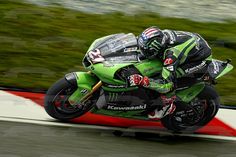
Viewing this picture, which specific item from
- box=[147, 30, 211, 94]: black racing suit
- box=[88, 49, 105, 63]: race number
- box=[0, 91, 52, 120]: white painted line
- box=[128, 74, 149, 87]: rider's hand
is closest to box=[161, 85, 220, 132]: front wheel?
box=[147, 30, 211, 94]: black racing suit

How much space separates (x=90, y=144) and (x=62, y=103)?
78cm

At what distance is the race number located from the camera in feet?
24.3

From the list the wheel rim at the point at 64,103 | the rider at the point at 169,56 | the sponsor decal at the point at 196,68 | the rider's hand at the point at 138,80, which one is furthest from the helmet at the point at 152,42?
the wheel rim at the point at 64,103

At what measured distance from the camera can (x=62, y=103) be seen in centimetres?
779

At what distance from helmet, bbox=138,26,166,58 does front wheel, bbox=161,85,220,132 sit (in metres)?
0.91

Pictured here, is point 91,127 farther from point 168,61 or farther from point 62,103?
point 168,61

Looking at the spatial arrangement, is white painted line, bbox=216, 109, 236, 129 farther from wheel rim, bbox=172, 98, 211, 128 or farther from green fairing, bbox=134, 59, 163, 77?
green fairing, bbox=134, 59, 163, 77

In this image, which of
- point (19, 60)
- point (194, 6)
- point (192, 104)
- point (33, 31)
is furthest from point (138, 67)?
point (194, 6)

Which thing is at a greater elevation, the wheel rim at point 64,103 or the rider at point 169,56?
the rider at point 169,56

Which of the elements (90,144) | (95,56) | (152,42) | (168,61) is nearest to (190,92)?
(168,61)

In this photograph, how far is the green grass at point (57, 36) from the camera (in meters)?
9.71

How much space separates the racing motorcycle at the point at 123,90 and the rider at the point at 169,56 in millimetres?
101

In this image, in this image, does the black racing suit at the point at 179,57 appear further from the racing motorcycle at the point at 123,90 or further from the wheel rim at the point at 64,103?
the wheel rim at the point at 64,103

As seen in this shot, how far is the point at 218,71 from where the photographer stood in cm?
768
